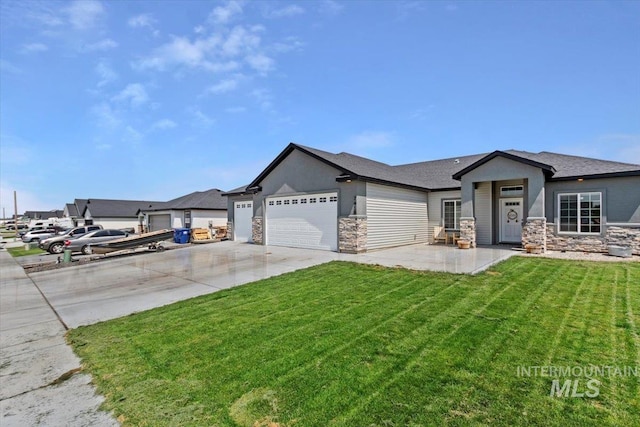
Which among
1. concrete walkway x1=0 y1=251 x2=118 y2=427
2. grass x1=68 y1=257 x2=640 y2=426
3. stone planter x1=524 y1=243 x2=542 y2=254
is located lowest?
concrete walkway x1=0 y1=251 x2=118 y2=427

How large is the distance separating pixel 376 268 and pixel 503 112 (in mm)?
12799

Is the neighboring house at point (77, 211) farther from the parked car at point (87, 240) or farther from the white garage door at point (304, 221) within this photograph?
the white garage door at point (304, 221)

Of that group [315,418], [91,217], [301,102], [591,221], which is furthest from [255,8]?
[91,217]

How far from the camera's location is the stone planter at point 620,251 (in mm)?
11625

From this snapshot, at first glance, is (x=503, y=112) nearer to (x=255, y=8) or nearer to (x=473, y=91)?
Answer: (x=473, y=91)

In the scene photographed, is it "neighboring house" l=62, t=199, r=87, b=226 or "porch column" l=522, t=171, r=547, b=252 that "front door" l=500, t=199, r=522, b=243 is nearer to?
"porch column" l=522, t=171, r=547, b=252

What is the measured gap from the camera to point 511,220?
52.3ft

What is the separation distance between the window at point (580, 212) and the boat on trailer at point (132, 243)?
19795 millimetres

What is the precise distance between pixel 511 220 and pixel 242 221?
16288 millimetres

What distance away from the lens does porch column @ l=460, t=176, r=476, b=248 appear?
48.6 feet

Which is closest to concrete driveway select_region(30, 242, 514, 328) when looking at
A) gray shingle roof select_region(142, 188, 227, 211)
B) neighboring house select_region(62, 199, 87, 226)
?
gray shingle roof select_region(142, 188, 227, 211)

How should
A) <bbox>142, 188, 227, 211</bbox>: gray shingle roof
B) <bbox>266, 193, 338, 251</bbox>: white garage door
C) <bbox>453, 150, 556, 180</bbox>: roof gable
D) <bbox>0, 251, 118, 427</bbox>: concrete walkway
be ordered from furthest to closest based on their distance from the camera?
1. <bbox>142, 188, 227, 211</bbox>: gray shingle roof
2. <bbox>266, 193, 338, 251</bbox>: white garage door
3. <bbox>453, 150, 556, 180</bbox>: roof gable
4. <bbox>0, 251, 118, 427</bbox>: concrete walkway

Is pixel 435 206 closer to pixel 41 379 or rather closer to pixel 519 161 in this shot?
pixel 519 161

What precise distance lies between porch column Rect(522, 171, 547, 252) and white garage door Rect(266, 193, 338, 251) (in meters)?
8.35
